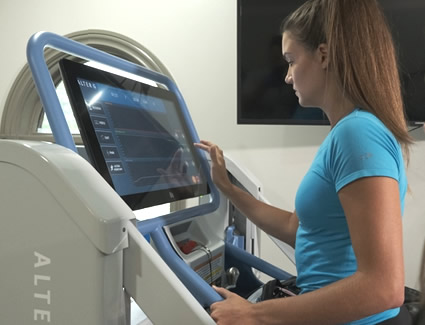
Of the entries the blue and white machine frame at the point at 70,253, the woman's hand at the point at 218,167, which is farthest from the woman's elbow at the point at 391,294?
the woman's hand at the point at 218,167

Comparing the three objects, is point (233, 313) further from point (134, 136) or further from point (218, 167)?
point (218, 167)

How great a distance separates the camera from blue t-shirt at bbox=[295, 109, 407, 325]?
0.79 metres

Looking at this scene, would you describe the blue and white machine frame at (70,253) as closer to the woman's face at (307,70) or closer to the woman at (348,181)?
the woman at (348,181)

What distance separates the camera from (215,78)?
9.23ft

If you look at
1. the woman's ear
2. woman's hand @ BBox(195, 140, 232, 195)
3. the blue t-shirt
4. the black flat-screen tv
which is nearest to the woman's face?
the woman's ear

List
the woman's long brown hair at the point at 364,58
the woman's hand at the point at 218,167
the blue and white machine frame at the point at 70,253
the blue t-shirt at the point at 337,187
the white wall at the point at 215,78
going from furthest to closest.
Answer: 1. the white wall at the point at 215,78
2. the woman's hand at the point at 218,167
3. the woman's long brown hair at the point at 364,58
4. the blue t-shirt at the point at 337,187
5. the blue and white machine frame at the point at 70,253

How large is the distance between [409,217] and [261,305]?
6.51 ft

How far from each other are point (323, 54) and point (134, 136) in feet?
1.68

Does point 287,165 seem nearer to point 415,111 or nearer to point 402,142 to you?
point 415,111

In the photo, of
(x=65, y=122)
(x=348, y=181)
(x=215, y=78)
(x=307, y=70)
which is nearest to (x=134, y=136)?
(x=65, y=122)

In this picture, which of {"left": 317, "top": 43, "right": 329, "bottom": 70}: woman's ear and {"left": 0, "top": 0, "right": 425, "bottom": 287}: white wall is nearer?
{"left": 317, "top": 43, "right": 329, "bottom": 70}: woman's ear

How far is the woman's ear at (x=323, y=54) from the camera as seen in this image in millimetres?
945

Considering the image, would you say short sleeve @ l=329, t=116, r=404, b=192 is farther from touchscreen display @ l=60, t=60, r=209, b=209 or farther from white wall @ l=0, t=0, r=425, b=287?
white wall @ l=0, t=0, r=425, b=287

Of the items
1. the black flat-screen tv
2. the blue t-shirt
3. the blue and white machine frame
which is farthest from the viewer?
the black flat-screen tv
